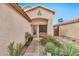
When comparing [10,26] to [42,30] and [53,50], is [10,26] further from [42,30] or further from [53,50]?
[53,50]

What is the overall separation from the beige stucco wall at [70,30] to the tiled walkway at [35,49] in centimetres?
46

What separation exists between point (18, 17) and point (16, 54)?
64cm

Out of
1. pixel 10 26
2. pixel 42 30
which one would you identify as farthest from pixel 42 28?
pixel 10 26

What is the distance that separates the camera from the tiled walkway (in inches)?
104

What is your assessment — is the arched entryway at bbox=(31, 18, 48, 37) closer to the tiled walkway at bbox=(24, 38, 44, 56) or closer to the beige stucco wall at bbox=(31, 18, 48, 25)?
the beige stucco wall at bbox=(31, 18, 48, 25)

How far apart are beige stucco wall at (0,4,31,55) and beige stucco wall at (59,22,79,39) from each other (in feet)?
1.95

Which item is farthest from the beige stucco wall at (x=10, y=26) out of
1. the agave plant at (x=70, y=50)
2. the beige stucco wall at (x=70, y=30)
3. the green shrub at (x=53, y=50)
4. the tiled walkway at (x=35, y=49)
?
the agave plant at (x=70, y=50)

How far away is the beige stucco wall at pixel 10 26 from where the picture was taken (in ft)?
7.81

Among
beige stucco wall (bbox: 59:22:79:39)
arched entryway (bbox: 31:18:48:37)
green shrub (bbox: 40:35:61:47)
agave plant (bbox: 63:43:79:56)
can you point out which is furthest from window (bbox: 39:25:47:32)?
agave plant (bbox: 63:43:79:56)

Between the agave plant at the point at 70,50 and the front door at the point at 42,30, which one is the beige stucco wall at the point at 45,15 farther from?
the agave plant at the point at 70,50

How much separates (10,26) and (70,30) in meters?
1.02

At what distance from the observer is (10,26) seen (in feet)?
8.38

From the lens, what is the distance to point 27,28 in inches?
109

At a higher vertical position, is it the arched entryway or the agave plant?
the arched entryway
